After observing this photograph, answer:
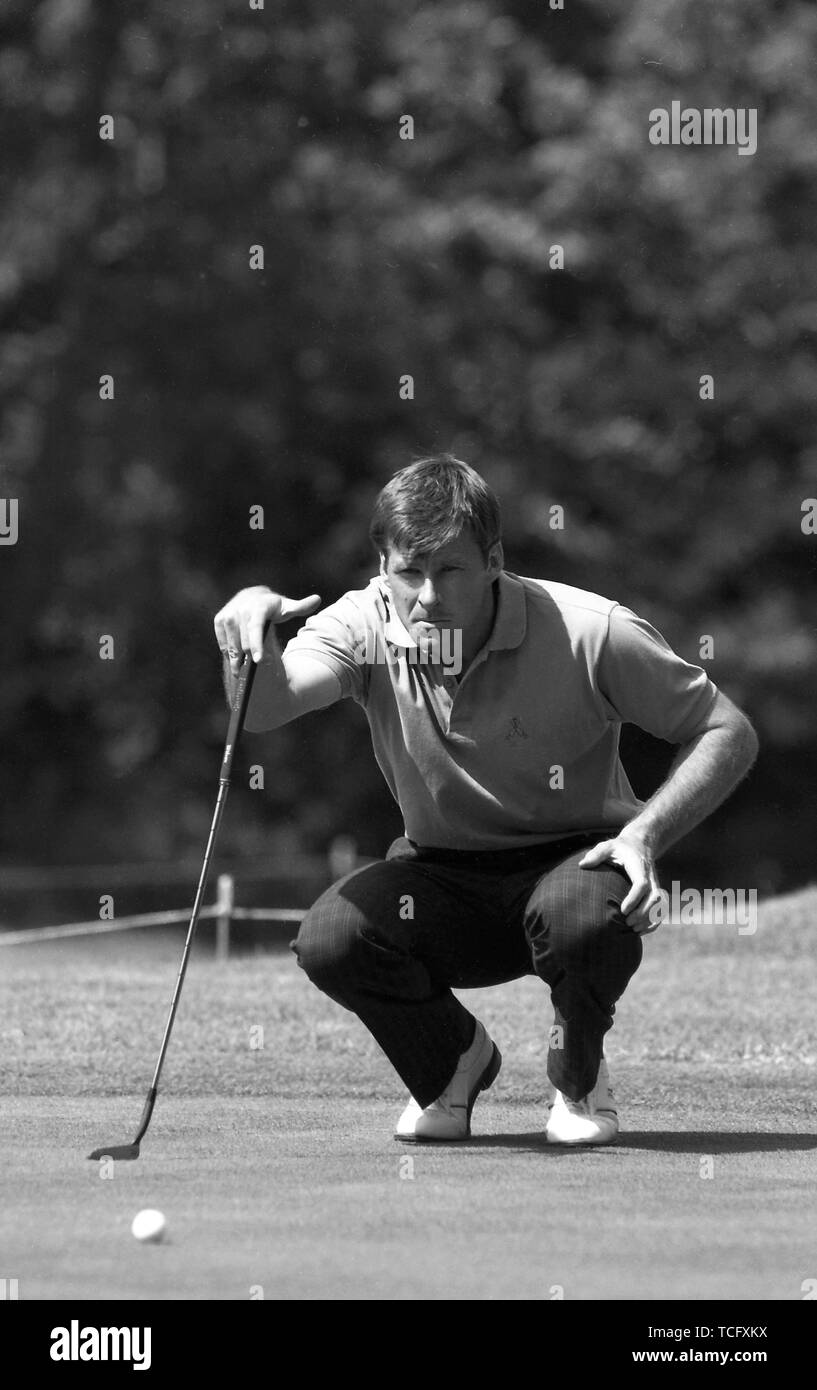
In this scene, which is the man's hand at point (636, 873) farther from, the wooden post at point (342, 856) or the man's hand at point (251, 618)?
the wooden post at point (342, 856)

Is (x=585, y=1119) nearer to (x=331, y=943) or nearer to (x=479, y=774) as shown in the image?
(x=331, y=943)

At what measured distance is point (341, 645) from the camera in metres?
5.15

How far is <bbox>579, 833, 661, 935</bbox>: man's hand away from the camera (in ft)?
15.4

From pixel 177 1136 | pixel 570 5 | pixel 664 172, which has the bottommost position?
pixel 177 1136

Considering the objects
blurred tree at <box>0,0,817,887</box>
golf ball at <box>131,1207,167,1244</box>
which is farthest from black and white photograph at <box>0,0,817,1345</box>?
golf ball at <box>131,1207,167,1244</box>

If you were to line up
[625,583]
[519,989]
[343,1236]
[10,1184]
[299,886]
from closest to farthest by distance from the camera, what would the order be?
[343,1236], [10,1184], [519,989], [299,886], [625,583]

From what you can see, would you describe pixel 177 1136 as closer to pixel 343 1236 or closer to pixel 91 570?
pixel 343 1236

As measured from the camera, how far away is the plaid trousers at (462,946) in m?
4.83

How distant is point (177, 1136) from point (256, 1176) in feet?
2.22

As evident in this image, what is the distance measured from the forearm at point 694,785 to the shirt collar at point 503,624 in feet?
1.63

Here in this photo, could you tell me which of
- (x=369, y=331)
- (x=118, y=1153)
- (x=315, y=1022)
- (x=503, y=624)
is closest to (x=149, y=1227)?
(x=118, y=1153)

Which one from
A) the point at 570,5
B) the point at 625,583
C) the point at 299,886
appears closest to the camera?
the point at 299,886

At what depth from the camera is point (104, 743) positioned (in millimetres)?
23250

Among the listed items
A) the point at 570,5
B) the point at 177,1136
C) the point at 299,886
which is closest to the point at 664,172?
the point at 570,5
